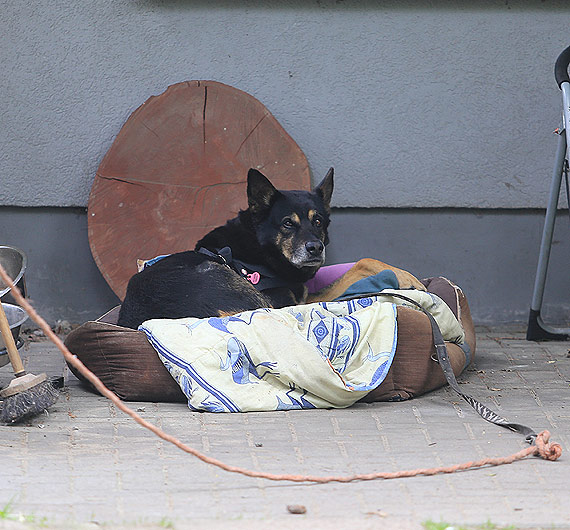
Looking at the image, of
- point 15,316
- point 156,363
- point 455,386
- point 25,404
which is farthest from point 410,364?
point 15,316

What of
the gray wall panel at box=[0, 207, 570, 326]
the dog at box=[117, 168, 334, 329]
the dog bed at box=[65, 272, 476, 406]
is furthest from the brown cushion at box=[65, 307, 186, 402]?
the gray wall panel at box=[0, 207, 570, 326]

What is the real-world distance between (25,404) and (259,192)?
1.77 m

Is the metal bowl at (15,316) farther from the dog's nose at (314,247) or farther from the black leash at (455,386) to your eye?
the black leash at (455,386)

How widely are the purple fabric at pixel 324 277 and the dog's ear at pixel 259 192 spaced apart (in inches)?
25.5

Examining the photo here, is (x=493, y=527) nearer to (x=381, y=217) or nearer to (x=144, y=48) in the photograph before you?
(x=381, y=217)

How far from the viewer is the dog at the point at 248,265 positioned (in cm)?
402

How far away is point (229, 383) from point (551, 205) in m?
2.56

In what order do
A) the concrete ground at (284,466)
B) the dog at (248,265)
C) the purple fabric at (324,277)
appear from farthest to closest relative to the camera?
the purple fabric at (324,277) → the dog at (248,265) → the concrete ground at (284,466)

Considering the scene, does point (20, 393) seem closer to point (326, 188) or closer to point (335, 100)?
point (326, 188)

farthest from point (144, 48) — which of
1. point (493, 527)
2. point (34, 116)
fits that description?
point (493, 527)

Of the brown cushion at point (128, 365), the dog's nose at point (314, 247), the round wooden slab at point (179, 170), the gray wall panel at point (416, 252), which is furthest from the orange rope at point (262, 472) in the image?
the gray wall panel at point (416, 252)

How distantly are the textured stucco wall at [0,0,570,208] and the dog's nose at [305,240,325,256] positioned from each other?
4.17ft

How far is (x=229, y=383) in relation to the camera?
3607 mm

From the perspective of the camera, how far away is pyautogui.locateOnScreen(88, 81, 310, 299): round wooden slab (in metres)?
5.25
